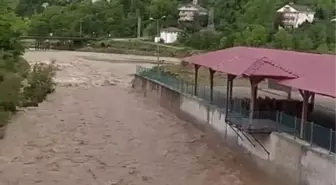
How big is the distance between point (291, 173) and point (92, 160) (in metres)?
7.75

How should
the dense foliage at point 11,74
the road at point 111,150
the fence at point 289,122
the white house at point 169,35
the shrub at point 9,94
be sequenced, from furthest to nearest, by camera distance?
1. the white house at point 169,35
2. the dense foliage at point 11,74
3. the shrub at point 9,94
4. the road at point 111,150
5. the fence at point 289,122

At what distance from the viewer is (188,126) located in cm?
3080

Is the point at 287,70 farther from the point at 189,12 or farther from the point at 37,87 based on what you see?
the point at 189,12

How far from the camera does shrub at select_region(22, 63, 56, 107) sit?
36688mm

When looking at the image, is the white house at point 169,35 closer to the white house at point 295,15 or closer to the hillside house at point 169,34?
the hillside house at point 169,34

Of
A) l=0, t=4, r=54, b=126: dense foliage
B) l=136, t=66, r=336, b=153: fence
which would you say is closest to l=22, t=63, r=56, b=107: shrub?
l=0, t=4, r=54, b=126: dense foliage

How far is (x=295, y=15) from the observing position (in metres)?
88.2

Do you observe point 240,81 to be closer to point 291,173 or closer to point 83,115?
point 83,115

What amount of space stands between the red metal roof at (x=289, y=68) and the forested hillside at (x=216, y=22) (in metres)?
38.6

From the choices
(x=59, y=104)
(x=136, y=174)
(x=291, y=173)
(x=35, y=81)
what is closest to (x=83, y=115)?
(x=59, y=104)

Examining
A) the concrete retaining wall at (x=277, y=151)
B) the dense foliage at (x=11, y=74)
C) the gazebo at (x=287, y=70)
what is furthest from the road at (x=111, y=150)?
the gazebo at (x=287, y=70)

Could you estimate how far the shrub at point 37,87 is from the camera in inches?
1444

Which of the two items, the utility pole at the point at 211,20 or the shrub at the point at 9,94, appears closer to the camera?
the shrub at the point at 9,94

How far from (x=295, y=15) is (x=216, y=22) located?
16.0 m
